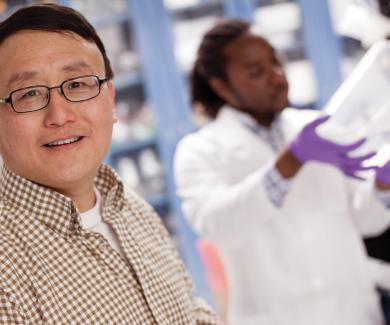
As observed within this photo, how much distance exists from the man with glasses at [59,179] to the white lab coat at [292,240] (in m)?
0.73

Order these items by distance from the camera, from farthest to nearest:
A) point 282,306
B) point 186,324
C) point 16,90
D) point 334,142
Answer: point 282,306 → point 334,142 → point 186,324 → point 16,90

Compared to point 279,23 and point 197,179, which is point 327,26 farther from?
point 197,179

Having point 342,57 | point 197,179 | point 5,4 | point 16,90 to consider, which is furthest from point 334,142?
point 5,4

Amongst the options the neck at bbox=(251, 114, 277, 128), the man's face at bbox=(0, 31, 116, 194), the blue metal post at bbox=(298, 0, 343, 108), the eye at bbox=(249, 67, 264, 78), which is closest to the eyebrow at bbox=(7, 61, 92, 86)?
the man's face at bbox=(0, 31, 116, 194)

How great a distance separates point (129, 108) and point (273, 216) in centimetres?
239

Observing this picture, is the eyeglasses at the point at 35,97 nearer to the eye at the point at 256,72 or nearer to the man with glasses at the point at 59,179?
the man with glasses at the point at 59,179

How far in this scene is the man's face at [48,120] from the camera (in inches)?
42.1

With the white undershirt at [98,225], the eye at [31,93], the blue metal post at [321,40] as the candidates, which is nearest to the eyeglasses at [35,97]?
the eye at [31,93]

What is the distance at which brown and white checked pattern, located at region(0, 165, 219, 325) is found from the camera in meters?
0.99

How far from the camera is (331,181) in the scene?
192cm

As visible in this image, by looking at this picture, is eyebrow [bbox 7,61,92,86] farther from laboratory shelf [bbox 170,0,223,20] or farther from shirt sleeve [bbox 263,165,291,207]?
laboratory shelf [bbox 170,0,223,20]

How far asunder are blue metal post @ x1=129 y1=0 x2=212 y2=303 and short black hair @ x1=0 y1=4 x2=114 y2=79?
8.89 feet

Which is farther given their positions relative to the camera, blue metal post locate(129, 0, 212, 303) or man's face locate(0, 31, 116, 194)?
blue metal post locate(129, 0, 212, 303)

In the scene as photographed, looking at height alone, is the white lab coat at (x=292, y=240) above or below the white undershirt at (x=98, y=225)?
below
